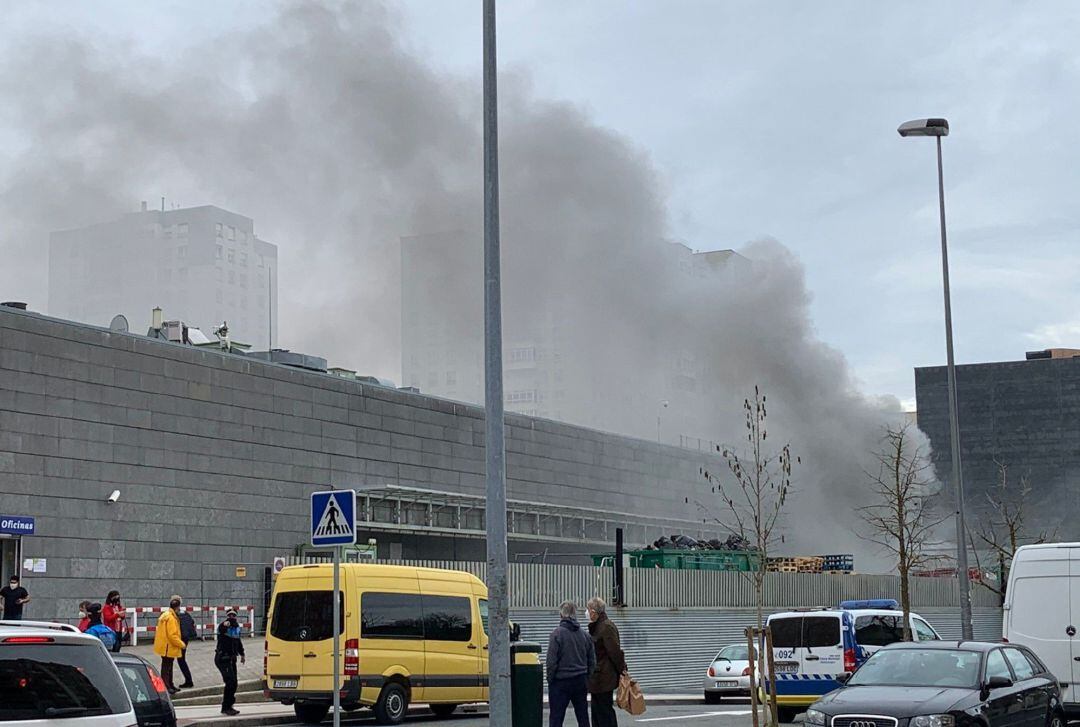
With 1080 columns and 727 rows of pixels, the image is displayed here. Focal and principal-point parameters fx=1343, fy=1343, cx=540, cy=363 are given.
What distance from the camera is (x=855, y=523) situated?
63.4 metres

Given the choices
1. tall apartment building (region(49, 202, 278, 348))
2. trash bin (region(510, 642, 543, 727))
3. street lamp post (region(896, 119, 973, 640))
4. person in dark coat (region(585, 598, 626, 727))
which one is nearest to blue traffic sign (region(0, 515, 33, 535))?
trash bin (region(510, 642, 543, 727))

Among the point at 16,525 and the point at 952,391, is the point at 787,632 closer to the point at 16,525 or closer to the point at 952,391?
the point at 952,391

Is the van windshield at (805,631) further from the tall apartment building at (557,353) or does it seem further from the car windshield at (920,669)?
the tall apartment building at (557,353)

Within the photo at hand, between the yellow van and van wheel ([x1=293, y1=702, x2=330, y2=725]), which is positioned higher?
the yellow van

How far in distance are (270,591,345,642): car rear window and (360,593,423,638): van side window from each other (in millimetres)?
391

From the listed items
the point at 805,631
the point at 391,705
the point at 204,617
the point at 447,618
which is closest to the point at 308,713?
the point at 391,705

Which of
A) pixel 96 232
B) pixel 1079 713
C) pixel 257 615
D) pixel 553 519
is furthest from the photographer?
pixel 96 232

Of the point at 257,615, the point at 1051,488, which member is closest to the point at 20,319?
the point at 257,615

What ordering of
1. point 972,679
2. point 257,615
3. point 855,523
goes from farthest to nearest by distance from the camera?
point 855,523 < point 257,615 < point 972,679

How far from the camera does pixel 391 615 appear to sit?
2003 centimetres

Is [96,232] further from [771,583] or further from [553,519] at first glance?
[771,583]

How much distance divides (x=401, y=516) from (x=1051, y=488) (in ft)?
241

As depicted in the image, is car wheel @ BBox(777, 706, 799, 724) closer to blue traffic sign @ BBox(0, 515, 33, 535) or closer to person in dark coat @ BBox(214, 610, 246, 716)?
person in dark coat @ BBox(214, 610, 246, 716)

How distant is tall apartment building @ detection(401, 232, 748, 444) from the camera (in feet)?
179
